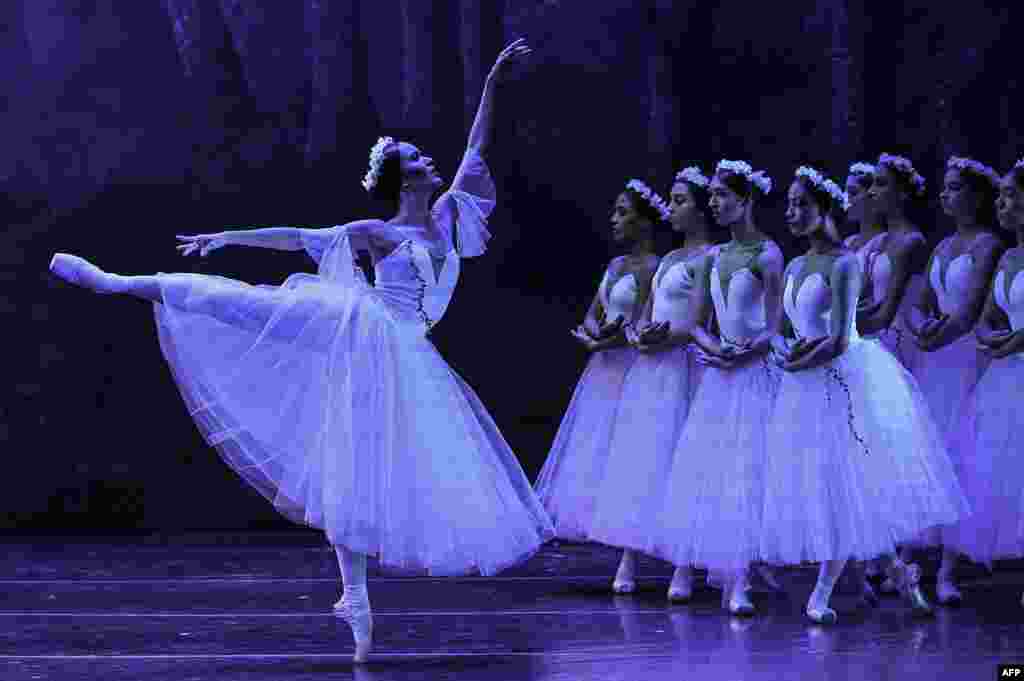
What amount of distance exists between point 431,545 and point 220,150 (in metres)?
4.01

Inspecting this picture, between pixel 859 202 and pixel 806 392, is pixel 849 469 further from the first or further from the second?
pixel 859 202

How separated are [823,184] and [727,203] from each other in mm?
405

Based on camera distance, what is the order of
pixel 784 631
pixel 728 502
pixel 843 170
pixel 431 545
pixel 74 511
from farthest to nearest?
pixel 74 511
pixel 843 170
pixel 728 502
pixel 784 631
pixel 431 545

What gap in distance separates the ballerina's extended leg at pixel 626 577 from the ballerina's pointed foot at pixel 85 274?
2251mm

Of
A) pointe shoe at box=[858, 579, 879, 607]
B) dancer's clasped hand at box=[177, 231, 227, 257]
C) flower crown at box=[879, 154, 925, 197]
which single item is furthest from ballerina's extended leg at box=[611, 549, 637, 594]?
dancer's clasped hand at box=[177, 231, 227, 257]

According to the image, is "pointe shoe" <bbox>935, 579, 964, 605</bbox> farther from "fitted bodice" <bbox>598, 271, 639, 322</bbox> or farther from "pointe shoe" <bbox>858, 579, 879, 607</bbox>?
"fitted bodice" <bbox>598, 271, 639, 322</bbox>

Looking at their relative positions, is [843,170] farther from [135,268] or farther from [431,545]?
[431,545]

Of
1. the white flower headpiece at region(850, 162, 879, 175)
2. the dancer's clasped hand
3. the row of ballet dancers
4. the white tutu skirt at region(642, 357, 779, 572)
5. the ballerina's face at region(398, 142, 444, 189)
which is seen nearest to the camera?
the dancer's clasped hand

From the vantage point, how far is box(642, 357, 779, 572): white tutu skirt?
214 inches

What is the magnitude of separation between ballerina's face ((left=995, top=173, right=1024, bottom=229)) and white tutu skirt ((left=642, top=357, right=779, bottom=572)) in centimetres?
92

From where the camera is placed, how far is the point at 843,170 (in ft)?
25.2

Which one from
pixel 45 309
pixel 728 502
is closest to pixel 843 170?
pixel 728 502

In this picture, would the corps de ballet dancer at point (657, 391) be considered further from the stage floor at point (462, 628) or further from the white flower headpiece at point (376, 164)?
the white flower headpiece at point (376, 164)

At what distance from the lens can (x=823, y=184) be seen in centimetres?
546
